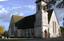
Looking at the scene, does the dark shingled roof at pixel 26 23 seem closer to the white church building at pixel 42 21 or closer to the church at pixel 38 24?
the church at pixel 38 24

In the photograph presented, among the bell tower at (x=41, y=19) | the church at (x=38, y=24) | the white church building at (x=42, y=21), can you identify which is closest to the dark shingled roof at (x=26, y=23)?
the church at (x=38, y=24)

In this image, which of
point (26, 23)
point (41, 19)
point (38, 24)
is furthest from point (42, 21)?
point (26, 23)

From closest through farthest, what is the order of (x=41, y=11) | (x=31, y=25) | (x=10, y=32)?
1. (x=41, y=11)
2. (x=31, y=25)
3. (x=10, y=32)

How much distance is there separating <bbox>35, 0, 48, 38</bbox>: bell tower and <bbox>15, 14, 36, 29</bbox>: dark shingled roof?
3.56 meters

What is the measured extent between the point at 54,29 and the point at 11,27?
1271 cm

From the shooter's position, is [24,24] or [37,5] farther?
[24,24]

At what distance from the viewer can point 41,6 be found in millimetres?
58406

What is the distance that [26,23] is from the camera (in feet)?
212

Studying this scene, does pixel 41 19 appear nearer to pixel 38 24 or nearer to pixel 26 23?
pixel 38 24

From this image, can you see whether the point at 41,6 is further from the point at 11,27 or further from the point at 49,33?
the point at 11,27

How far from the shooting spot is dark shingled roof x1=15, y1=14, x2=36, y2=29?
207ft

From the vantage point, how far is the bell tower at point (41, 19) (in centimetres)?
5831

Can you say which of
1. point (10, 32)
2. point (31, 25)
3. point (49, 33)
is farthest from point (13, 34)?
point (49, 33)

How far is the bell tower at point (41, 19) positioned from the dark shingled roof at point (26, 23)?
3559mm
